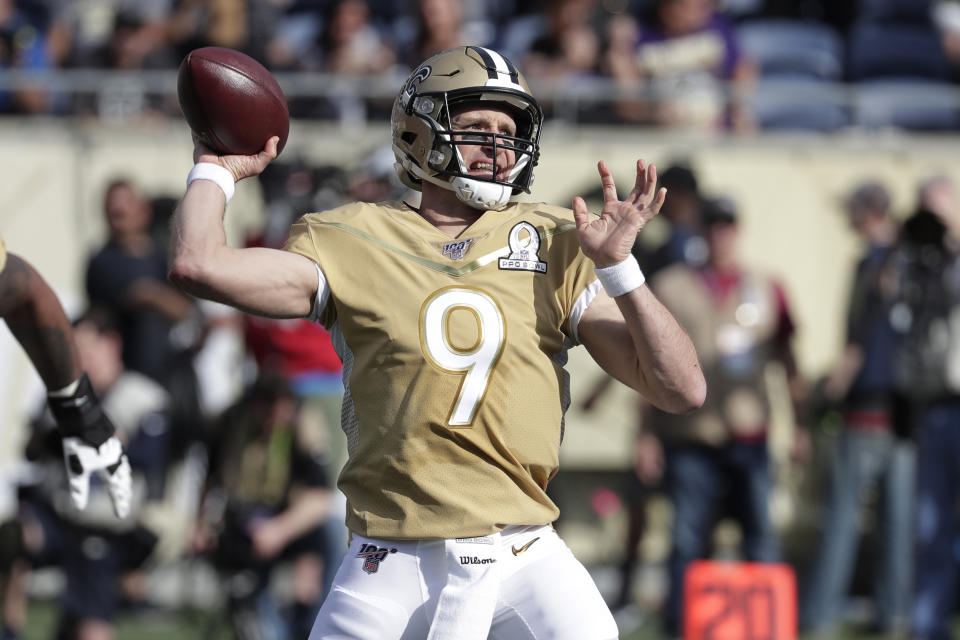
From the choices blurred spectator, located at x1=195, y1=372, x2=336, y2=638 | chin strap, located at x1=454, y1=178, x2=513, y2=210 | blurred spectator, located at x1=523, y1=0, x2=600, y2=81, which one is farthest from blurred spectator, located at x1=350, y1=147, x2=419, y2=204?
chin strap, located at x1=454, y1=178, x2=513, y2=210

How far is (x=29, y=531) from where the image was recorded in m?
5.93

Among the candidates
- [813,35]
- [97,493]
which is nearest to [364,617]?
[97,493]

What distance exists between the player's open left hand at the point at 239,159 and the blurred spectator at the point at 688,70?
5.22 metres

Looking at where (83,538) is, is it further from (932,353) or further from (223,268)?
(932,353)

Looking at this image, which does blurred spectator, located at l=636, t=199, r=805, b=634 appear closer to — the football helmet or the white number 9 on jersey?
the football helmet

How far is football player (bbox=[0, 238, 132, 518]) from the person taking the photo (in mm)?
3471

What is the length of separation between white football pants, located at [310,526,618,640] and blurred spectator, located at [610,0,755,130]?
5525 millimetres

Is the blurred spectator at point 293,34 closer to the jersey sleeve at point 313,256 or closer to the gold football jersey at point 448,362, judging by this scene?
the jersey sleeve at point 313,256

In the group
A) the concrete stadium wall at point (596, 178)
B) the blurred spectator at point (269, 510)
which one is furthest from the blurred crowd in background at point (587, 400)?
the concrete stadium wall at point (596, 178)

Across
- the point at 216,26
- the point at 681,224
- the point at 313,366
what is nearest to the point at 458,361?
the point at 313,366

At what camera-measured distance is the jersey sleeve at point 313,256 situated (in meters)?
3.03

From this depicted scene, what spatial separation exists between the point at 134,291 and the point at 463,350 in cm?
451

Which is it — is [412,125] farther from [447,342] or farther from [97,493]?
[97,493]

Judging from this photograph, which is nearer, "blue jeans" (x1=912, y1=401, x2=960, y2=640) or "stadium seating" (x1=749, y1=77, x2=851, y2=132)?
"blue jeans" (x1=912, y1=401, x2=960, y2=640)
